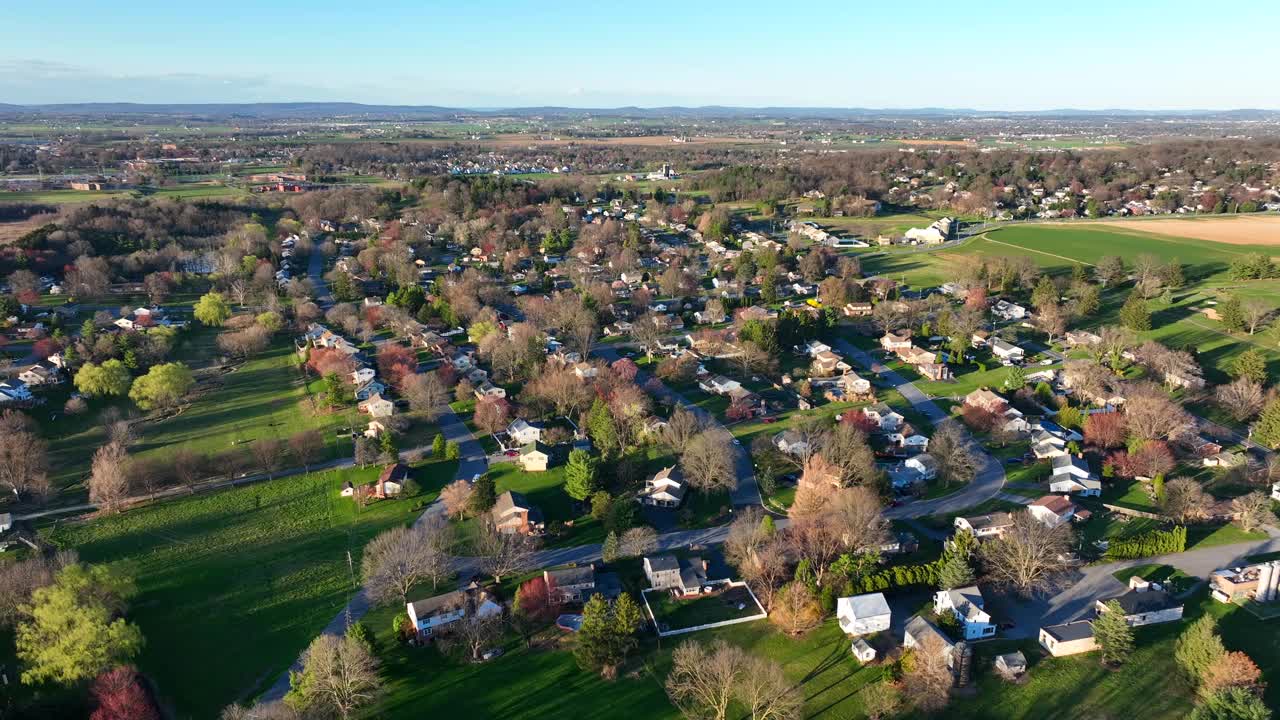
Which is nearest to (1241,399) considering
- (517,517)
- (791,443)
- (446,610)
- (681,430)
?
(791,443)

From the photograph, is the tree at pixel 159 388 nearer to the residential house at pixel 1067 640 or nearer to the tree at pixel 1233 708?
the residential house at pixel 1067 640

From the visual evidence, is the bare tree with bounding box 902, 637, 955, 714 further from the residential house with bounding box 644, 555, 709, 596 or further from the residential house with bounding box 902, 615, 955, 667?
the residential house with bounding box 644, 555, 709, 596

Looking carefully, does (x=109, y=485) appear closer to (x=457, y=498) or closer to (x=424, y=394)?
(x=424, y=394)

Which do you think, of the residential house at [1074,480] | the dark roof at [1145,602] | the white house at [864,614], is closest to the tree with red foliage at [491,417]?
the white house at [864,614]

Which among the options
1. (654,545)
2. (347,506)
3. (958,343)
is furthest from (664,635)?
(958,343)

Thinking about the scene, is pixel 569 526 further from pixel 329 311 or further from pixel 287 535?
pixel 329 311

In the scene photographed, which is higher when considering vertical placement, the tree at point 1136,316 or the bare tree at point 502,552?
the tree at point 1136,316

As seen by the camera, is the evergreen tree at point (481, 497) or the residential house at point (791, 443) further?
the residential house at point (791, 443)
